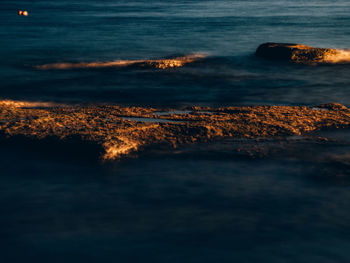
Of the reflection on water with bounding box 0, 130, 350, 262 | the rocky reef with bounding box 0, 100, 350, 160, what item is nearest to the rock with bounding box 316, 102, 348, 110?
the rocky reef with bounding box 0, 100, 350, 160

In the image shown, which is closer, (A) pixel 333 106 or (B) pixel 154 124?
(B) pixel 154 124


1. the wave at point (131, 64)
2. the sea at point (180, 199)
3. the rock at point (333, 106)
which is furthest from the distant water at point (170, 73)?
the rock at point (333, 106)

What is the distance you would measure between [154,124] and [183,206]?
2.58 meters

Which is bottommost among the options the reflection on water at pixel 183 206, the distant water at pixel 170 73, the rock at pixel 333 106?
the reflection on water at pixel 183 206

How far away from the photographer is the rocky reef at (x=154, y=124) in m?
7.46

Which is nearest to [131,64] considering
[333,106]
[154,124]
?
[154,124]

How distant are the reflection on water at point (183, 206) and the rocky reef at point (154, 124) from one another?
37 centimetres

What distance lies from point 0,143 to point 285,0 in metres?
65.9

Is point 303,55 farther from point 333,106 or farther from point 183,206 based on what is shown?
point 183,206

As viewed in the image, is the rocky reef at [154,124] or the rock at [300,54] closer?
the rocky reef at [154,124]

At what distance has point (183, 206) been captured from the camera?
19.7 feet

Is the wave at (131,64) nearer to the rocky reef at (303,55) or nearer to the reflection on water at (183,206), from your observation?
the rocky reef at (303,55)

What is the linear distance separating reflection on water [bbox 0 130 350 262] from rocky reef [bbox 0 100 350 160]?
372 mm

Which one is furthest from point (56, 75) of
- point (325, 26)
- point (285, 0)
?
point (285, 0)
